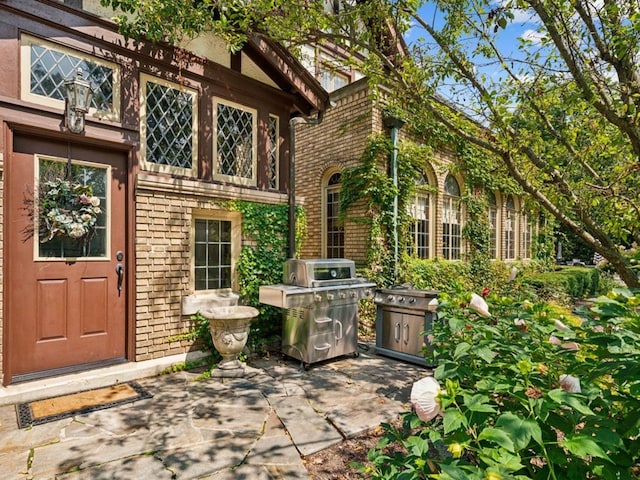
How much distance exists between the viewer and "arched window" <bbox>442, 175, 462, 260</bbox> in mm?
9445

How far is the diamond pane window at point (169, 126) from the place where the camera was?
438 centimetres

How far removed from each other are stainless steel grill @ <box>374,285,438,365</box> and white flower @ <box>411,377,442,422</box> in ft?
11.1

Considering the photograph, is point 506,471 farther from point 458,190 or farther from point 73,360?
point 458,190

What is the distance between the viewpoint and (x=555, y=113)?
4812 millimetres

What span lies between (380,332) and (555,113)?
13.1 ft

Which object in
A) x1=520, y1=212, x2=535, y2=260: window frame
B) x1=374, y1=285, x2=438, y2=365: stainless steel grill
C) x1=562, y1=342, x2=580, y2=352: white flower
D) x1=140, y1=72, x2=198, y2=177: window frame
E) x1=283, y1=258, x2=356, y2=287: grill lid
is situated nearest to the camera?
x1=562, y1=342, x2=580, y2=352: white flower

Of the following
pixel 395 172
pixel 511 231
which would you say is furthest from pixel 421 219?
pixel 511 231

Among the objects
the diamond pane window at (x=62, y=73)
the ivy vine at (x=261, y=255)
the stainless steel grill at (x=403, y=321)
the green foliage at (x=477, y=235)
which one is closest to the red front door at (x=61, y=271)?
the diamond pane window at (x=62, y=73)

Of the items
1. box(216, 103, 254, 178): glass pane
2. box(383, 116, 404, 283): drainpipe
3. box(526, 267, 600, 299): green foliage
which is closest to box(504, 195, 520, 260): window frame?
box(526, 267, 600, 299): green foliage

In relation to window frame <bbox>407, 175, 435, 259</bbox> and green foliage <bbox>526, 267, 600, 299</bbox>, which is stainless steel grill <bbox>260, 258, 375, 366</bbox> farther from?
green foliage <bbox>526, 267, 600, 299</bbox>

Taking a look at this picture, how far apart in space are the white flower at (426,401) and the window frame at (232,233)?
3.94 meters

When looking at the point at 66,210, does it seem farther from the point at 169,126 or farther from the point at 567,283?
the point at 567,283

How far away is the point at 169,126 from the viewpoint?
4.53 metres

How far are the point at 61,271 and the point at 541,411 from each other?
4.43 m
